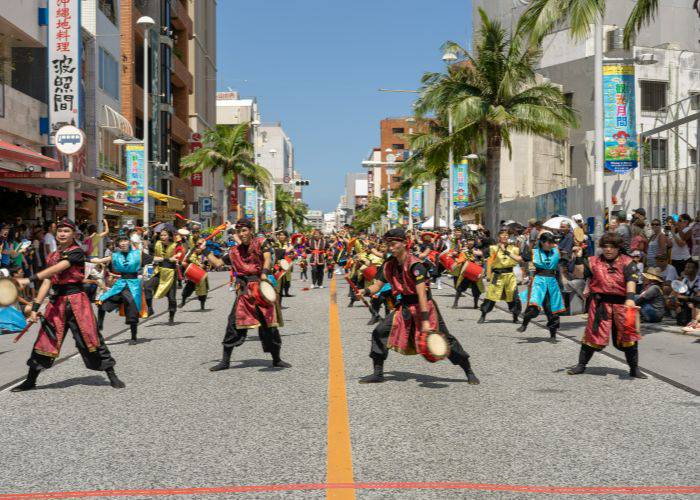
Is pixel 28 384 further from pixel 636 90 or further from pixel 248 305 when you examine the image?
pixel 636 90

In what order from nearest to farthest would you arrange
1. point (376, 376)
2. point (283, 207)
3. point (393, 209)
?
Result: point (376, 376), point (393, 209), point (283, 207)

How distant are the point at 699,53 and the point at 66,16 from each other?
36.9 m

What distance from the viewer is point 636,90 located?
148ft

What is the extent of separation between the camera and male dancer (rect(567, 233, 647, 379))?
28.9 feet

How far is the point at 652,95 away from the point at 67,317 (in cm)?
4285

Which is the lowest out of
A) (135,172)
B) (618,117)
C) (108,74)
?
(618,117)

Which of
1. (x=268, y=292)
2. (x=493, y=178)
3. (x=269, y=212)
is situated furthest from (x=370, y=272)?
(x=269, y=212)

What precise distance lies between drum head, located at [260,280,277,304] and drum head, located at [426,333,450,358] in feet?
7.07

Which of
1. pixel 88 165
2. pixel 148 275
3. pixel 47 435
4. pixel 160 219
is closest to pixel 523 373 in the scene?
pixel 47 435

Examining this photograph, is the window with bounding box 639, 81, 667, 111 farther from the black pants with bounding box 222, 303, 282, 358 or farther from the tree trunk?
the black pants with bounding box 222, 303, 282, 358

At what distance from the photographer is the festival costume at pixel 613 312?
8797mm

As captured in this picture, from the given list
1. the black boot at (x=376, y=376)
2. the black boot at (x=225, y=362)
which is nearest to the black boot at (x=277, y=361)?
the black boot at (x=225, y=362)

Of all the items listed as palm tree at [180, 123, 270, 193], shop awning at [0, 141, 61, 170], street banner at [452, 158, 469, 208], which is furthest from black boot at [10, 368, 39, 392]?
palm tree at [180, 123, 270, 193]

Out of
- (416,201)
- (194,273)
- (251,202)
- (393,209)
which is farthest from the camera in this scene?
(393,209)
